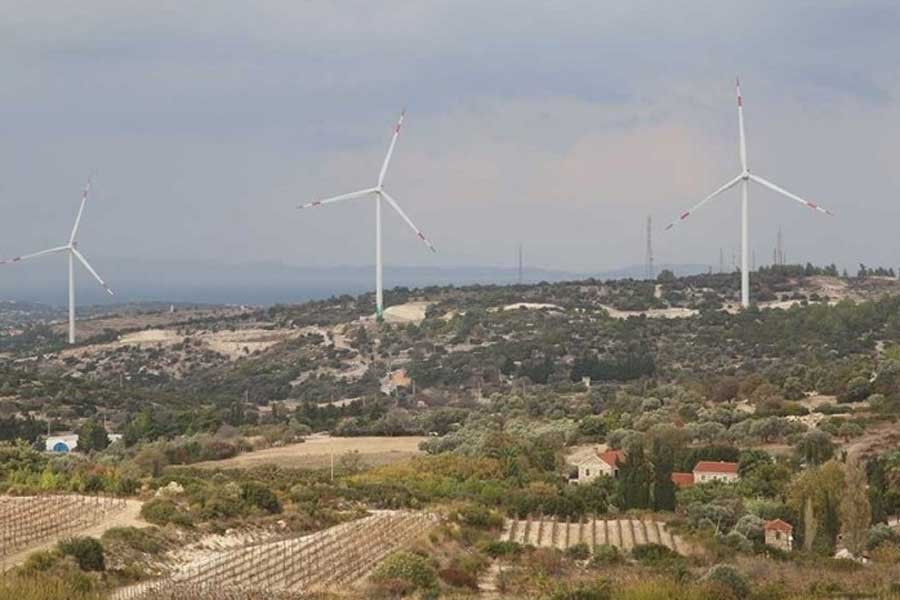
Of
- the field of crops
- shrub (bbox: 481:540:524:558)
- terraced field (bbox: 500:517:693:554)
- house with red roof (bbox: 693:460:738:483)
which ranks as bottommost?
house with red roof (bbox: 693:460:738:483)

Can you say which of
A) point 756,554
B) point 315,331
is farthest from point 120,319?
point 756,554

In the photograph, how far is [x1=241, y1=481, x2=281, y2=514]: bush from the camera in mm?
34969

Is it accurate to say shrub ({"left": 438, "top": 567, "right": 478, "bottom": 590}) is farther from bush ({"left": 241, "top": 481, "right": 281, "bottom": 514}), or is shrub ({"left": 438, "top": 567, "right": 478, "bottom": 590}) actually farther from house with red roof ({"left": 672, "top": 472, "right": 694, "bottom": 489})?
house with red roof ({"left": 672, "top": 472, "right": 694, "bottom": 489})

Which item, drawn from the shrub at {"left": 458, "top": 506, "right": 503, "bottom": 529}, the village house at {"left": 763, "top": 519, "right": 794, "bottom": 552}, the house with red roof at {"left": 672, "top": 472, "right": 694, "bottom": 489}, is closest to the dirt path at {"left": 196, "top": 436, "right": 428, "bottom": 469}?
the house with red roof at {"left": 672, "top": 472, "right": 694, "bottom": 489}

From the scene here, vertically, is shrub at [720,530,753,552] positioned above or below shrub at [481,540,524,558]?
below

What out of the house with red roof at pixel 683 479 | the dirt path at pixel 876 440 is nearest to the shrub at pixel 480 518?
the house with red roof at pixel 683 479

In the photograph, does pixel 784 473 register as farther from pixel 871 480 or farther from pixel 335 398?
pixel 335 398

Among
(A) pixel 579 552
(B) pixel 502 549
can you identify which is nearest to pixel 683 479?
(A) pixel 579 552

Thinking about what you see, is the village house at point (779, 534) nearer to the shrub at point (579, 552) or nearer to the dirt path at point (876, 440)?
the shrub at point (579, 552)

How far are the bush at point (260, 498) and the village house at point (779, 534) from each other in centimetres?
1368

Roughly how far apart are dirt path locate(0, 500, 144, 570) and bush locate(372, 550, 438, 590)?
7285mm

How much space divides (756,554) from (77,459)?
30.1 m

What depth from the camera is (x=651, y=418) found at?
189ft

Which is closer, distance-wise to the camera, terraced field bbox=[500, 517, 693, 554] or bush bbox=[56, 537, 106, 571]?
bush bbox=[56, 537, 106, 571]
